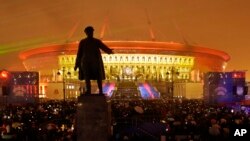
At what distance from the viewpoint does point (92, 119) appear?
1178 cm

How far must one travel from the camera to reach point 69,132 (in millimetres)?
13938

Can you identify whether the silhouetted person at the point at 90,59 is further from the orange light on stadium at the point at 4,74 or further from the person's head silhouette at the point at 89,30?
the orange light on stadium at the point at 4,74

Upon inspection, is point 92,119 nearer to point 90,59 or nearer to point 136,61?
point 90,59

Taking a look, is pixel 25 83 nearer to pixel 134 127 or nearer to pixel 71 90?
pixel 134 127

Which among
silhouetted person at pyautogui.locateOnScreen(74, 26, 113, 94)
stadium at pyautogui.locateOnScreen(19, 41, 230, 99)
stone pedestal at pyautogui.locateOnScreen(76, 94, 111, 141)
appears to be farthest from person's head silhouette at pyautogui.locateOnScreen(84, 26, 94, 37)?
stadium at pyautogui.locateOnScreen(19, 41, 230, 99)

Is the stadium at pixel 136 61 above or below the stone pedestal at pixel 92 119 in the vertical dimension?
above

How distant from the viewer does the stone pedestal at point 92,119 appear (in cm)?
1176

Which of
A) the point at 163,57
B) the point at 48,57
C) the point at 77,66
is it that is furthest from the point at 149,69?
the point at 77,66

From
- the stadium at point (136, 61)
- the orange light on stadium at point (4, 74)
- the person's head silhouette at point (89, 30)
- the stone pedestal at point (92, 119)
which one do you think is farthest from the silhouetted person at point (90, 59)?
the stadium at point (136, 61)

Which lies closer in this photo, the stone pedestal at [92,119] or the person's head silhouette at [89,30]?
the stone pedestal at [92,119]

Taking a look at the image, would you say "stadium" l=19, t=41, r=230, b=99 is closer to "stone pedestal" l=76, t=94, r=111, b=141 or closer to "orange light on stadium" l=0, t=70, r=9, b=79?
"orange light on stadium" l=0, t=70, r=9, b=79

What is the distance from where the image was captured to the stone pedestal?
1176 centimetres

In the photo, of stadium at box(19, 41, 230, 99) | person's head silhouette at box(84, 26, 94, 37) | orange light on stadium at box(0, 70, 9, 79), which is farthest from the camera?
stadium at box(19, 41, 230, 99)

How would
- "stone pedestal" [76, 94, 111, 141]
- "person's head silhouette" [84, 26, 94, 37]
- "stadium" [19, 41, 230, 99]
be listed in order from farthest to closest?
"stadium" [19, 41, 230, 99] → "person's head silhouette" [84, 26, 94, 37] → "stone pedestal" [76, 94, 111, 141]
